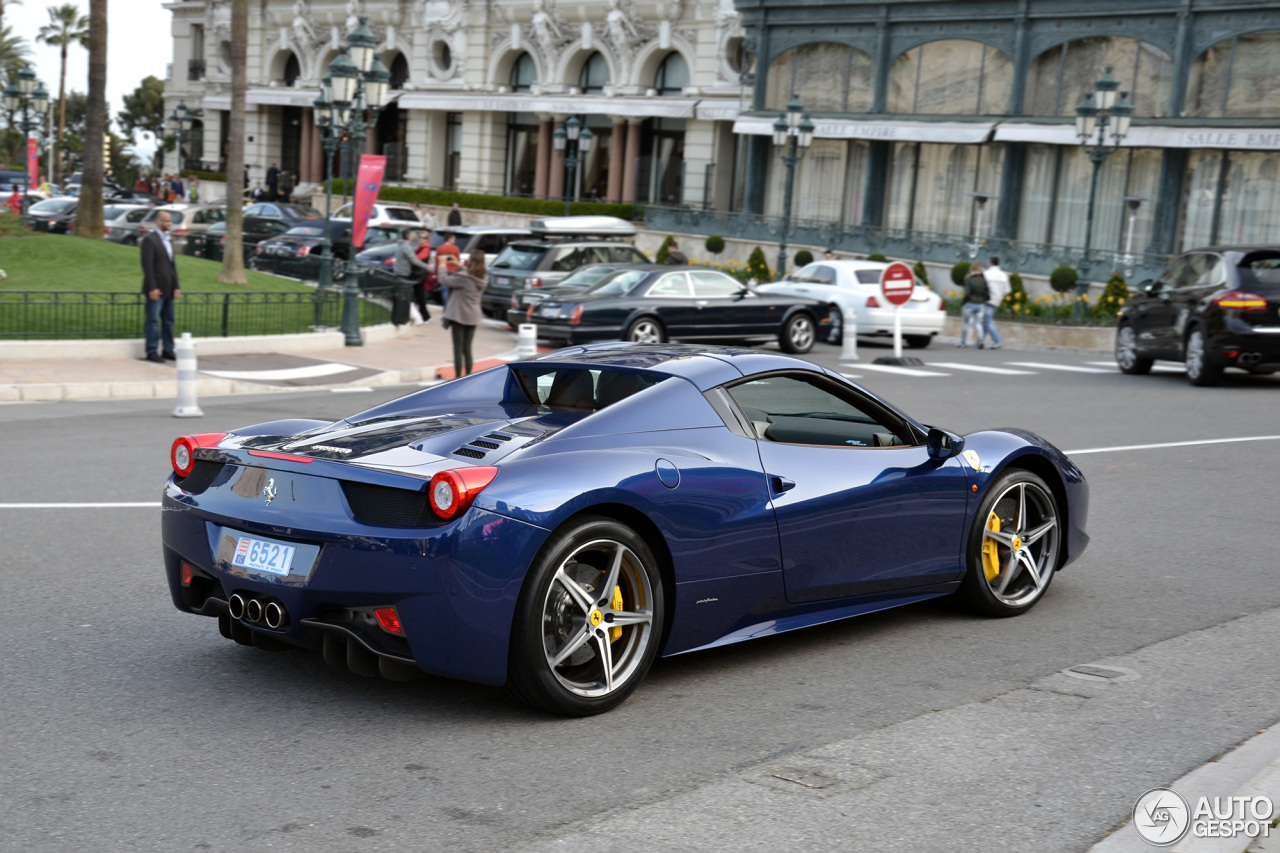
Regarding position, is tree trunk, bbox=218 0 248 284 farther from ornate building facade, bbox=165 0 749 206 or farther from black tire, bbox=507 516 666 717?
ornate building facade, bbox=165 0 749 206

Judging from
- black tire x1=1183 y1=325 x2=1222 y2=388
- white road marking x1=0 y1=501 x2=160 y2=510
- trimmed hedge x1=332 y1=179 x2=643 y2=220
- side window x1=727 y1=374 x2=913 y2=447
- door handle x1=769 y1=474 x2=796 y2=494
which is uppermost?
trimmed hedge x1=332 y1=179 x2=643 y2=220

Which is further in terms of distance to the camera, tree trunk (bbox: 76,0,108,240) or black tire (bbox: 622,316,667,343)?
tree trunk (bbox: 76,0,108,240)

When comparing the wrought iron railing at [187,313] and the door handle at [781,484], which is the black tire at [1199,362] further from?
the door handle at [781,484]

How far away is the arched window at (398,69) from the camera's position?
6562cm

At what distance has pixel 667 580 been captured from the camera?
5508mm

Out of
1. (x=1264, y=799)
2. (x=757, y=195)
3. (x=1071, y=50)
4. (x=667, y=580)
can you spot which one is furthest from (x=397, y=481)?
(x=757, y=195)

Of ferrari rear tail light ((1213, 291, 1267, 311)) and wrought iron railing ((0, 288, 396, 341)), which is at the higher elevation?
ferrari rear tail light ((1213, 291, 1267, 311))

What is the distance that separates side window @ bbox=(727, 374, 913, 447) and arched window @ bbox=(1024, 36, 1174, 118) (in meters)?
32.7

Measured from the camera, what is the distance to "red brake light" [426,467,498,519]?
4.88m

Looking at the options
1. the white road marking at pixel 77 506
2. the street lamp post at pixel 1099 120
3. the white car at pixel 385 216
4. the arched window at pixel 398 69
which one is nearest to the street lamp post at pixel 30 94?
the white car at pixel 385 216

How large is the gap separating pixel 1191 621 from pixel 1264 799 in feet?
8.82

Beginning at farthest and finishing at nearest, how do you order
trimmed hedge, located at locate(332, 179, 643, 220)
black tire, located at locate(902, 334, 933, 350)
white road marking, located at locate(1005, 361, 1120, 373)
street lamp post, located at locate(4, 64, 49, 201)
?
1. trimmed hedge, located at locate(332, 179, 643, 220)
2. street lamp post, located at locate(4, 64, 49, 201)
3. black tire, located at locate(902, 334, 933, 350)
4. white road marking, located at locate(1005, 361, 1120, 373)

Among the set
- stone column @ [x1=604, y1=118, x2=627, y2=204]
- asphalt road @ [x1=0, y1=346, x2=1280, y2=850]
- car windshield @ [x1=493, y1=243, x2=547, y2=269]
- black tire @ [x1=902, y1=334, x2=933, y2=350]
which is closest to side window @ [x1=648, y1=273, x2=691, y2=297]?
car windshield @ [x1=493, y1=243, x2=547, y2=269]

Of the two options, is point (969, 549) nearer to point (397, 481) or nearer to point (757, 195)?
point (397, 481)
